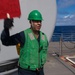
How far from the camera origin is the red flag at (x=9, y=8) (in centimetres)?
355

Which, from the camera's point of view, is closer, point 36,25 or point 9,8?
point 36,25

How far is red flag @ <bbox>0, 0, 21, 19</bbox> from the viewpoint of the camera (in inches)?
140

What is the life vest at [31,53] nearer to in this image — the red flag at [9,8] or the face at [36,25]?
the face at [36,25]

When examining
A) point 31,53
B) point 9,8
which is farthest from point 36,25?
point 9,8

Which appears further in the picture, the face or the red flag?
the red flag

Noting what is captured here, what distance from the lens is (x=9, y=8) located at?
3617 mm

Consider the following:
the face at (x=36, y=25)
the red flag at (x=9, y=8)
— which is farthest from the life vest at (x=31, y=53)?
the red flag at (x=9, y=8)

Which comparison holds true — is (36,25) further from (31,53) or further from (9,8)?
(9,8)

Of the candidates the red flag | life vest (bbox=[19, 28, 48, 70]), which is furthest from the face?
the red flag

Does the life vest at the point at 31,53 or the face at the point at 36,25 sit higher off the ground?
the face at the point at 36,25

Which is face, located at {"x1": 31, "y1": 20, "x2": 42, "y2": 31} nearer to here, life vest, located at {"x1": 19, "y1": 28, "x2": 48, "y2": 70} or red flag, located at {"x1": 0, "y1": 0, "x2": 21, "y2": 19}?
life vest, located at {"x1": 19, "y1": 28, "x2": 48, "y2": 70}

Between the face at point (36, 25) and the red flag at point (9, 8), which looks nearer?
the face at point (36, 25)

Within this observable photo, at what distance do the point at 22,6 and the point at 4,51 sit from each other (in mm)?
676

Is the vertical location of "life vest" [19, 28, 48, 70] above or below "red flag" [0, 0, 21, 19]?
below
